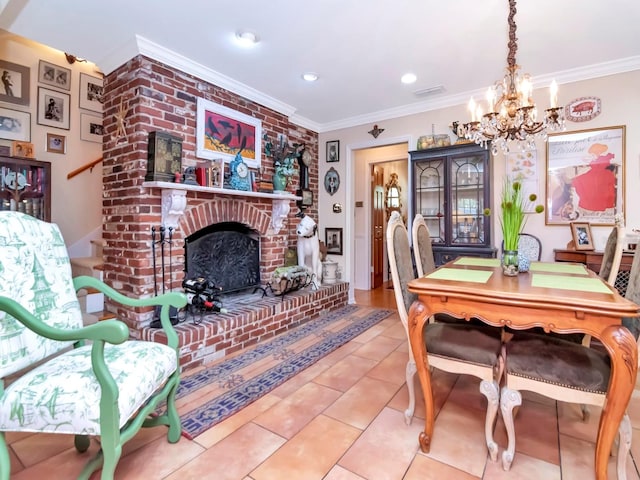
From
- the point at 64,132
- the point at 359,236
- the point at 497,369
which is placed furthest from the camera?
the point at 359,236

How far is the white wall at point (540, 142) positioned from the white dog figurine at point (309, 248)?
2.42ft

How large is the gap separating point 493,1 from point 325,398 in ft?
8.94

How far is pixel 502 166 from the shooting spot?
11.0ft

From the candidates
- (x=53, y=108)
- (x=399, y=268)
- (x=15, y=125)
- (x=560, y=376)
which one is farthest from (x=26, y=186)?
(x=560, y=376)

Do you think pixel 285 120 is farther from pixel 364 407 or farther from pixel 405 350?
pixel 364 407

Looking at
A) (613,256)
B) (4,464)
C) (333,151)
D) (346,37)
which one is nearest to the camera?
(4,464)

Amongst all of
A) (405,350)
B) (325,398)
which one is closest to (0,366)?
(325,398)

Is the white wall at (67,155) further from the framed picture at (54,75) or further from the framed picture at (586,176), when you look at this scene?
the framed picture at (586,176)

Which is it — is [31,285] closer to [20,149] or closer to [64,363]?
[64,363]

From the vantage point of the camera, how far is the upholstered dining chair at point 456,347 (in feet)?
4.81

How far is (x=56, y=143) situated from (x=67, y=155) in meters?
0.16

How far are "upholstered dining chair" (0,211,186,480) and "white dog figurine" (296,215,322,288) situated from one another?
2249mm

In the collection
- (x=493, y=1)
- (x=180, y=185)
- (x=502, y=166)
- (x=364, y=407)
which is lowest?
(x=364, y=407)

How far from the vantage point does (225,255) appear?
3330mm
